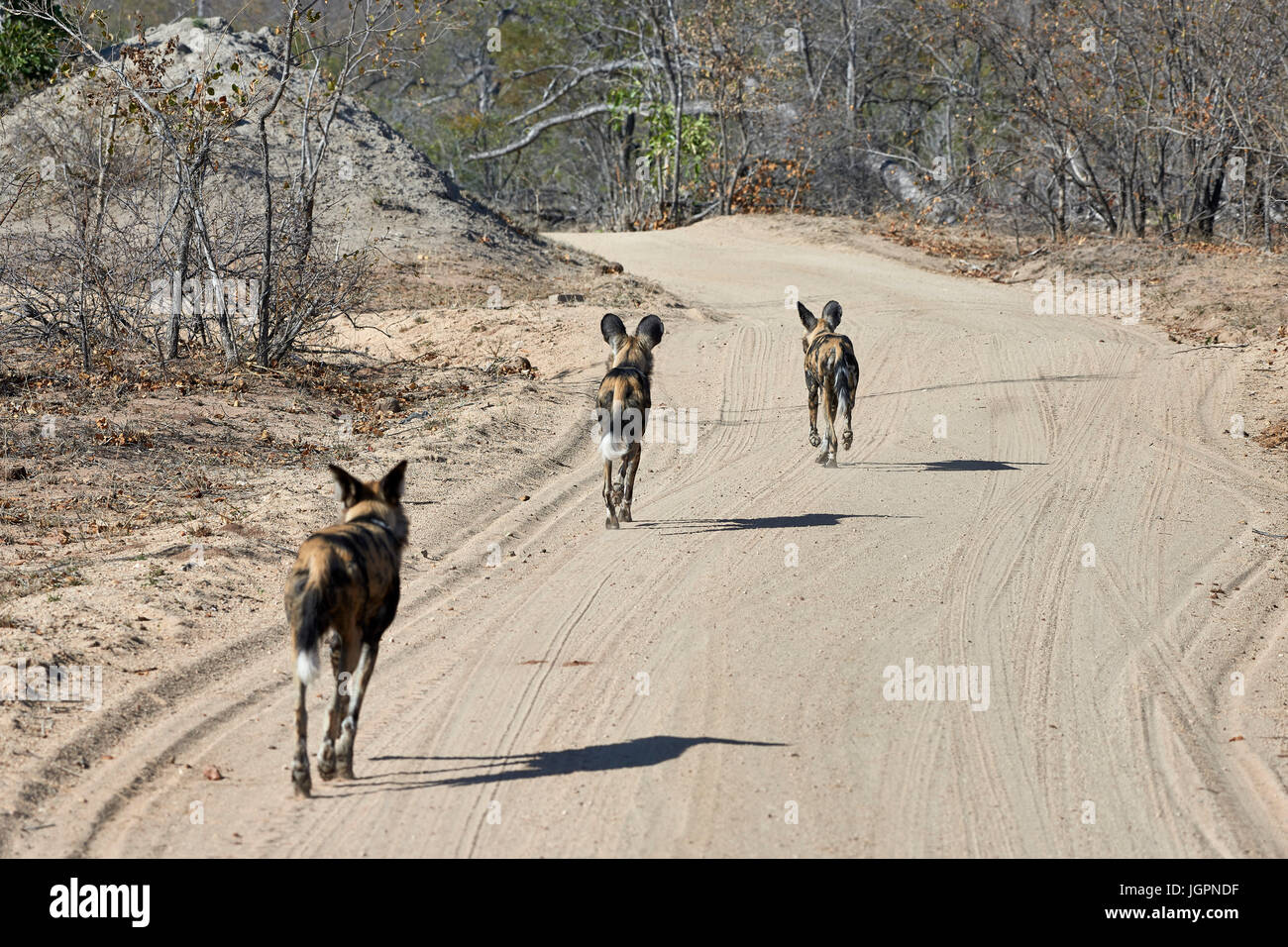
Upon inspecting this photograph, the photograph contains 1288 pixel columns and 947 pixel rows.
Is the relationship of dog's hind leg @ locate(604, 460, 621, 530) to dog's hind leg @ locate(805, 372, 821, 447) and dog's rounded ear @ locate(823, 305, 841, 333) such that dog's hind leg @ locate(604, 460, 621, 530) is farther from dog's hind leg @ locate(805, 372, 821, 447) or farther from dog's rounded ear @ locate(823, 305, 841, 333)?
dog's rounded ear @ locate(823, 305, 841, 333)

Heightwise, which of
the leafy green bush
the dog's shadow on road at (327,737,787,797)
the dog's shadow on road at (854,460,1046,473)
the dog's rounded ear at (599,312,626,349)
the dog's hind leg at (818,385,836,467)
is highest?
the leafy green bush

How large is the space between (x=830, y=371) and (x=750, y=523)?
7.05ft

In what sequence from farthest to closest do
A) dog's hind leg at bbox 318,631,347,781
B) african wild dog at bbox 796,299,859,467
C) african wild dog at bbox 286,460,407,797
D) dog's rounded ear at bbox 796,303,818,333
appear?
dog's rounded ear at bbox 796,303,818,333 → african wild dog at bbox 796,299,859,467 → dog's hind leg at bbox 318,631,347,781 → african wild dog at bbox 286,460,407,797

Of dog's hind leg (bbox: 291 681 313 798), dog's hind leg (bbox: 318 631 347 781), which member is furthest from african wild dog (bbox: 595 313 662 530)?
dog's hind leg (bbox: 291 681 313 798)

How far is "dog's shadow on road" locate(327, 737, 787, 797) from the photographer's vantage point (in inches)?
231

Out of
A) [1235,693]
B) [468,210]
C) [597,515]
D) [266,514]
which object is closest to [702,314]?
[468,210]

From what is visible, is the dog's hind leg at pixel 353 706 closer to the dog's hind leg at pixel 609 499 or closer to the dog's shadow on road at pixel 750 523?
the dog's hind leg at pixel 609 499

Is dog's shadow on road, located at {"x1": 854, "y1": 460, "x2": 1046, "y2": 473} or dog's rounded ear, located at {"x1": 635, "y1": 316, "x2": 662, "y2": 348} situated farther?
dog's shadow on road, located at {"x1": 854, "y1": 460, "x2": 1046, "y2": 473}

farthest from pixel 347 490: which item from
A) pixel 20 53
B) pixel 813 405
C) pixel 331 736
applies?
pixel 20 53

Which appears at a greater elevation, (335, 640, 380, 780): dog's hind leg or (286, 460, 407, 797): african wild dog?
(286, 460, 407, 797): african wild dog

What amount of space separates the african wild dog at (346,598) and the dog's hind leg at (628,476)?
13.3 feet

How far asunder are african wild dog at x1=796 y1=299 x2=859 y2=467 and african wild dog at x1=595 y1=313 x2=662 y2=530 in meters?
2.27

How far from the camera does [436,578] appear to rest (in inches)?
352

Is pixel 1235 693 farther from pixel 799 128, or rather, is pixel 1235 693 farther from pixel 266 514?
pixel 799 128
